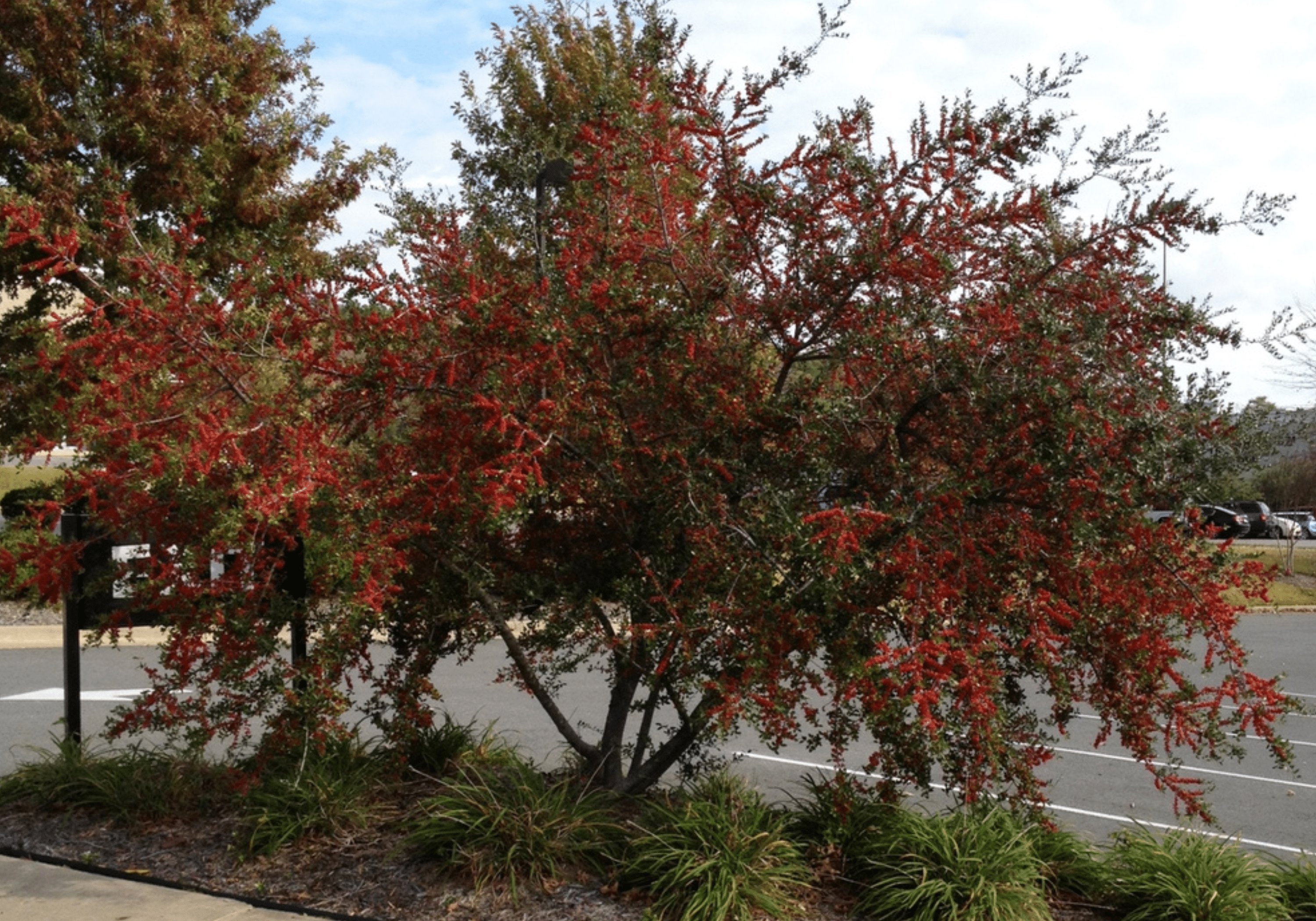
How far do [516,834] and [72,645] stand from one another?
3489 millimetres

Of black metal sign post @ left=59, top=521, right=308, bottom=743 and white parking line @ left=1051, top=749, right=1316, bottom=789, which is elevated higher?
black metal sign post @ left=59, top=521, right=308, bottom=743

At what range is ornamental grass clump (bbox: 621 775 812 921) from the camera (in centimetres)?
477

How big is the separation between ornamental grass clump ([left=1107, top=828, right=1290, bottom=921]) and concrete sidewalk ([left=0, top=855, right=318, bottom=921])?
320 cm

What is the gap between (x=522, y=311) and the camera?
555cm

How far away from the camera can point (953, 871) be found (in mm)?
4812

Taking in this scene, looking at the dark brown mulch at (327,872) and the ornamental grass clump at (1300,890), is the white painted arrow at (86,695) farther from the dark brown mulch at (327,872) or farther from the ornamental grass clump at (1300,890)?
the ornamental grass clump at (1300,890)

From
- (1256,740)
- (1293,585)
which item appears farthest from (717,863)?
(1293,585)

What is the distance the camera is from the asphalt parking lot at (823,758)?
768 centimetres

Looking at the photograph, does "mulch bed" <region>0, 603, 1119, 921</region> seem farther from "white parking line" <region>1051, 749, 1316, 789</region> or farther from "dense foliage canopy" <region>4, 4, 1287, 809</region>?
"white parking line" <region>1051, 749, 1316, 789</region>

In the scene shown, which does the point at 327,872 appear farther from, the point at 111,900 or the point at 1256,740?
the point at 1256,740

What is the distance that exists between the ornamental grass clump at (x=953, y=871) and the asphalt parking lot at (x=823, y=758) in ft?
1.96

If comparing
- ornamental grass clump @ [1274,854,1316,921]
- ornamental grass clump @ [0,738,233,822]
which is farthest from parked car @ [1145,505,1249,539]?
ornamental grass clump @ [0,738,233,822]

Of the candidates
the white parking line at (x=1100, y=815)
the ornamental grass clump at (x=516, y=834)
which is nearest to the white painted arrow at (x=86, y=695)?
the white parking line at (x=1100, y=815)

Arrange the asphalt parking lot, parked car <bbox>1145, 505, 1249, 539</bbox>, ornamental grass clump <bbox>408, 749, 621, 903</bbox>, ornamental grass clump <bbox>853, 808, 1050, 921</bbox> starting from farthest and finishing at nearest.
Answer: the asphalt parking lot → ornamental grass clump <bbox>408, 749, 621, 903</bbox> → parked car <bbox>1145, 505, 1249, 539</bbox> → ornamental grass clump <bbox>853, 808, 1050, 921</bbox>
